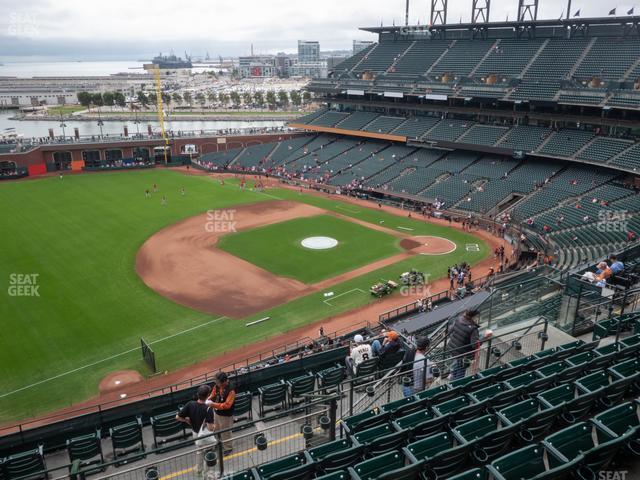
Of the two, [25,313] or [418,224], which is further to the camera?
[418,224]

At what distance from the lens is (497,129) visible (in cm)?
6053

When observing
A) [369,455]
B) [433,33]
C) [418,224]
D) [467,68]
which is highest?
[433,33]

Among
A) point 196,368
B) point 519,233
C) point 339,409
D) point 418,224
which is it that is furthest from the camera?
point 418,224

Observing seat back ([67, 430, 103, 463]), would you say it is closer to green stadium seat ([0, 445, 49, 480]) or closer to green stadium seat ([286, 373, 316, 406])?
green stadium seat ([0, 445, 49, 480])

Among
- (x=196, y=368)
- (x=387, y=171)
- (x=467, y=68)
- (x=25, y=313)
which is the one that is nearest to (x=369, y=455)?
(x=196, y=368)

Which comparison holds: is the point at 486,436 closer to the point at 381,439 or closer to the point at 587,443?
the point at 587,443

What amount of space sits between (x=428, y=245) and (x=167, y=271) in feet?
73.3

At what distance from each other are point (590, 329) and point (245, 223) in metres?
37.4

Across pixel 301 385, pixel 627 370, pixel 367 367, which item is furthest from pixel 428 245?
pixel 627 370

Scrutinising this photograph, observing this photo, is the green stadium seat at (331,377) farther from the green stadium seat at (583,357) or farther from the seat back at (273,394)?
the green stadium seat at (583,357)

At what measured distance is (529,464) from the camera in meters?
8.45

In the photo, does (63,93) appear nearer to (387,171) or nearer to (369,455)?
(387,171)

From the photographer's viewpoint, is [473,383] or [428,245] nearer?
[473,383]

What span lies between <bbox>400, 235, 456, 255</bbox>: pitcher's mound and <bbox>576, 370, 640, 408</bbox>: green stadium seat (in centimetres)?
3030
